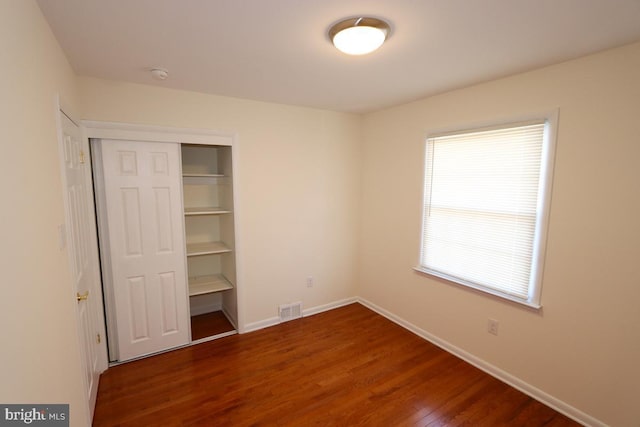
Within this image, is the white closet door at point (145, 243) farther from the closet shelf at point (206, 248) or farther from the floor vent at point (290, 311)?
the floor vent at point (290, 311)

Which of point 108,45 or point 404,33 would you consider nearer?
point 404,33

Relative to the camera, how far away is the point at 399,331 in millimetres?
3285

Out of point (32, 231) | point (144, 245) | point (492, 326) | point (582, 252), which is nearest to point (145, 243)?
point (144, 245)

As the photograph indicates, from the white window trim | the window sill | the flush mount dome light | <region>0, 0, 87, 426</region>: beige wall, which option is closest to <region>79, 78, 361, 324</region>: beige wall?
<region>0, 0, 87, 426</region>: beige wall

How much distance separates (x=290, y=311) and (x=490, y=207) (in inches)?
96.3

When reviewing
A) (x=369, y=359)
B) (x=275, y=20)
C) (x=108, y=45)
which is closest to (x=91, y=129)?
(x=108, y=45)

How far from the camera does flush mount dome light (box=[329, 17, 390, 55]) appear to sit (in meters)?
1.52

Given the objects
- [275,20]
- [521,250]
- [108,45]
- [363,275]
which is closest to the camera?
[275,20]

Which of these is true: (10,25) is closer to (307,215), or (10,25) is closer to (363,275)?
(307,215)

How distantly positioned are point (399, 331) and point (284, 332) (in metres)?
1.30

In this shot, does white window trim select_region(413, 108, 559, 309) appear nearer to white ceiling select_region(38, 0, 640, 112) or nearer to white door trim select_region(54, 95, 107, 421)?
white ceiling select_region(38, 0, 640, 112)

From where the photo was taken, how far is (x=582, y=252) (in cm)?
199

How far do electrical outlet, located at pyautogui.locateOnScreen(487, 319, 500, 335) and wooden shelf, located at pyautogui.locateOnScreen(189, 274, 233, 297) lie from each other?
2586mm

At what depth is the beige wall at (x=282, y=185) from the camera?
2689mm
